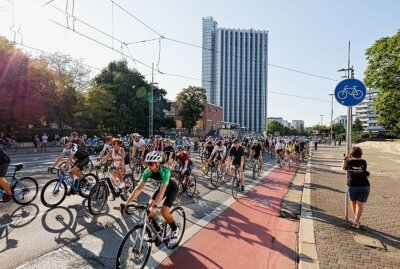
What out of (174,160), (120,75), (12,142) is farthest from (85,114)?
(174,160)

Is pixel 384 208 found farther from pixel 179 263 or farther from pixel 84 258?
pixel 84 258

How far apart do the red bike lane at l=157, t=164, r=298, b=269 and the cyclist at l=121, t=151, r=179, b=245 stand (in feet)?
1.94

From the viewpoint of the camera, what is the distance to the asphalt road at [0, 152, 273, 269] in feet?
15.8

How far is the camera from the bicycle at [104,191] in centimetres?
737

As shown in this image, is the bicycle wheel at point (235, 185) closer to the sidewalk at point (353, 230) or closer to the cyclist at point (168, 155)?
the cyclist at point (168, 155)

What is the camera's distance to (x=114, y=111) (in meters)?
49.3

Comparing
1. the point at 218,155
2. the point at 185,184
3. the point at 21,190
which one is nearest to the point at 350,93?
the point at 185,184

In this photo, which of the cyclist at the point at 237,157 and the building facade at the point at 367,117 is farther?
the building facade at the point at 367,117

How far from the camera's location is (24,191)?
26.6ft

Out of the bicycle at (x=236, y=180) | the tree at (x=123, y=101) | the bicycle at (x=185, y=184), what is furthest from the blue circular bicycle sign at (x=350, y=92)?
the tree at (x=123, y=101)

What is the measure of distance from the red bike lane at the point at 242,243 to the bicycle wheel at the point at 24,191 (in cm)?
508

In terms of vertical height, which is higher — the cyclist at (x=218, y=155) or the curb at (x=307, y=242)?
the cyclist at (x=218, y=155)

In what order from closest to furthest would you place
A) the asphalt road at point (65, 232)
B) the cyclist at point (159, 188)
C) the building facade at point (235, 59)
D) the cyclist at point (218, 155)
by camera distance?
the cyclist at point (159, 188) < the asphalt road at point (65, 232) < the cyclist at point (218, 155) < the building facade at point (235, 59)

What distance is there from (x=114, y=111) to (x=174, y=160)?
40.6 m
